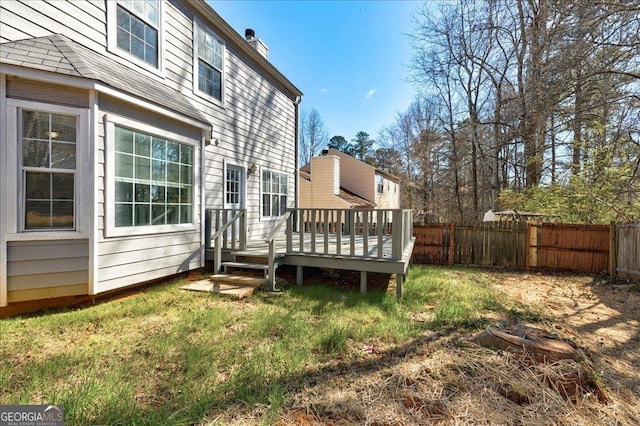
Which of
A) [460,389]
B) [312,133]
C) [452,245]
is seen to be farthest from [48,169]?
[312,133]

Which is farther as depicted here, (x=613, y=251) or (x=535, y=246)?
(x=535, y=246)

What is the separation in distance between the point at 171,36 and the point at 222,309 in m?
5.56

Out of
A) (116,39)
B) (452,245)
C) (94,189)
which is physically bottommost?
(452,245)

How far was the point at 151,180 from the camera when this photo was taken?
491 cm

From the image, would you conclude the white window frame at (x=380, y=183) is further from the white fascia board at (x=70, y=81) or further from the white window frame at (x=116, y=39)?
the white fascia board at (x=70, y=81)

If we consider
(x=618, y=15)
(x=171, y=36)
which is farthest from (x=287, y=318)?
(x=618, y=15)

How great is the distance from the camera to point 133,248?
4.60 metres

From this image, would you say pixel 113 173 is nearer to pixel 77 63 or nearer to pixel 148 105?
pixel 148 105

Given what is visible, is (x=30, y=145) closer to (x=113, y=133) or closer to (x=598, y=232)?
(x=113, y=133)

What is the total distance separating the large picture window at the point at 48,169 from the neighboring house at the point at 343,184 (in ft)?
34.8

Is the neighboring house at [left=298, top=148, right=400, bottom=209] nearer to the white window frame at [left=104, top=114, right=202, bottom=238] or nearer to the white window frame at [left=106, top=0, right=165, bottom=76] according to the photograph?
the white window frame at [left=104, top=114, right=202, bottom=238]

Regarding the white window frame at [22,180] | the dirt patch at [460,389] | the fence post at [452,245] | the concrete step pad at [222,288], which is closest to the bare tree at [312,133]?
the fence post at [452,245]

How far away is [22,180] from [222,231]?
289 cm

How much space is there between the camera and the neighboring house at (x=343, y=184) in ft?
58.2
